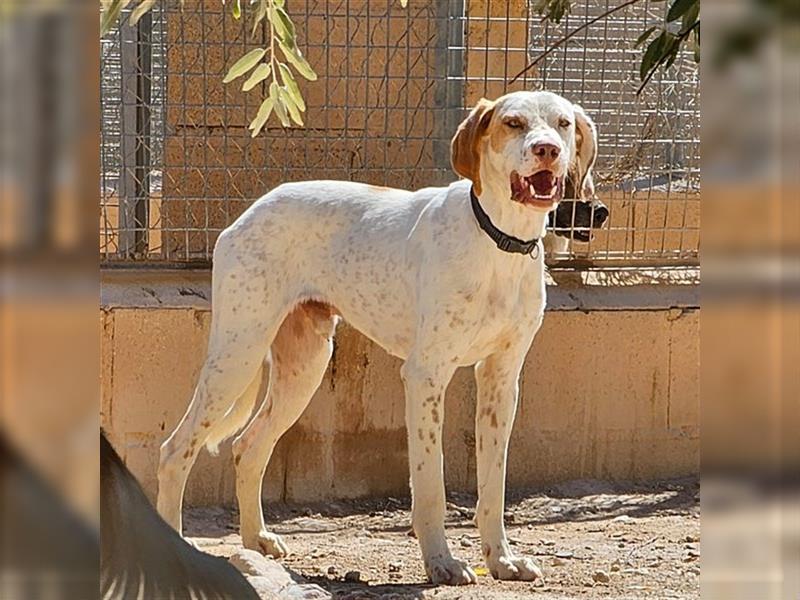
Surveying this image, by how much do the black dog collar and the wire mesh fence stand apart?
202 centimetres

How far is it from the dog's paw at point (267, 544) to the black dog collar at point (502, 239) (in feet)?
5.71

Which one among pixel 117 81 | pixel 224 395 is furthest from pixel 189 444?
pixel 117 81

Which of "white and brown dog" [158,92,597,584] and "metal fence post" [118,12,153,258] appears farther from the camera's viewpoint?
"metal fence post" [118,12,153,258]

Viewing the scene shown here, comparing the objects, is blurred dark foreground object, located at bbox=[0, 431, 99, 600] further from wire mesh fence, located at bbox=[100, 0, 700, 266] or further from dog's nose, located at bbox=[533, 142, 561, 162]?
wire mesh fence, located at bbox=[100, 0, 700, 266]

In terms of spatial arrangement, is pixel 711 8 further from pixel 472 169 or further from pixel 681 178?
pixel 681 178

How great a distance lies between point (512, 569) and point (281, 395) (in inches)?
53.9

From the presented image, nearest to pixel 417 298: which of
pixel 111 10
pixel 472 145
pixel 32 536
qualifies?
pixel 472 145

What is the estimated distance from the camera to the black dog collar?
5148 mm

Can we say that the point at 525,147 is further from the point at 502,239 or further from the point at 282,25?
the point at 282,25

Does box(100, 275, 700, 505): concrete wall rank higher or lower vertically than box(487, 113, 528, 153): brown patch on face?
lower

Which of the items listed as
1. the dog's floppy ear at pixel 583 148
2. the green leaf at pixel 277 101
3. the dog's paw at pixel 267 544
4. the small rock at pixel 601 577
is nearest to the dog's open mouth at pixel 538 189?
the dog's floppy ear at pixel 583 148

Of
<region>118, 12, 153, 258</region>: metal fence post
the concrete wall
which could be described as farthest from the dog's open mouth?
<region>118, 12, 153, 258</region>: metal fence post

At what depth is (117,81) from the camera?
689 cm

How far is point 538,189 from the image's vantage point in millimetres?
4934
